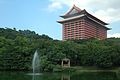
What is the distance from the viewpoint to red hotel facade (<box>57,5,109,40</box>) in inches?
2977

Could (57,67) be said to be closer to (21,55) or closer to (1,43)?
(21,55)

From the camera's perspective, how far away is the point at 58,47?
40594mm

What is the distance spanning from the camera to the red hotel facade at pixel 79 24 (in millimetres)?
75625

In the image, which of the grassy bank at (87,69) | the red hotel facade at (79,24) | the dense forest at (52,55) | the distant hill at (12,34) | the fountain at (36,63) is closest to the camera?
the fountain at (36,63)

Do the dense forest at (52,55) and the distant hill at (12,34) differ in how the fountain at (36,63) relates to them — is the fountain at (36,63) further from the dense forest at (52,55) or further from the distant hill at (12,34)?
the distant hill at (12,34)

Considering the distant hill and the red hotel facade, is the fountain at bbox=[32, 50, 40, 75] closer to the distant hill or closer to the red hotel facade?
the distant hill

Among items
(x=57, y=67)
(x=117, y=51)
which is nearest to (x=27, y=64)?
(x=57, y=67)

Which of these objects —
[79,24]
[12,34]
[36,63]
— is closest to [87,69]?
A: [36,63]

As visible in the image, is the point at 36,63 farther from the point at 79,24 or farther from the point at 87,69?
the point at 79,24

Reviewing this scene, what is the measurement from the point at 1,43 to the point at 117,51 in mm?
19057

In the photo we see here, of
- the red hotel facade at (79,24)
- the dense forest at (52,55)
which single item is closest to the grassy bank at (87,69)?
the dense forest at (52,55)

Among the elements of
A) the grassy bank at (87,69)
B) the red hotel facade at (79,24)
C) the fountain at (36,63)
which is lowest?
the grassy bank at (87,69)

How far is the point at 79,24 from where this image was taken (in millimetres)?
77250

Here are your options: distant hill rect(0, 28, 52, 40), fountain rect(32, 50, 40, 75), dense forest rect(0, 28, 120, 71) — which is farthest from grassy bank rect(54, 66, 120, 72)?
distant hill rect(0, 28, 52, 40)
